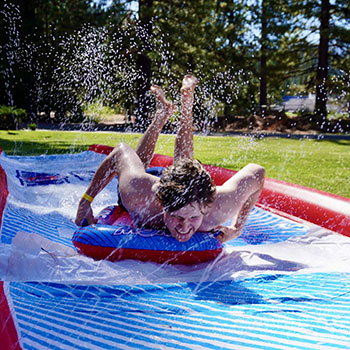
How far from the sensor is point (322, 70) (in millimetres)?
14703

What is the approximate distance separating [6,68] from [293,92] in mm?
10474

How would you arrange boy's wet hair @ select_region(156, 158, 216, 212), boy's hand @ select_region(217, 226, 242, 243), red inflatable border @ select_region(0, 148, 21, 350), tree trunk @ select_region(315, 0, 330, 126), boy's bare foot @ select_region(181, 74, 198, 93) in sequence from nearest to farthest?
red inflatable border @ select_region(0, 148, 21, 350)
boy's wet hair @ select_region(156, 158, 216, 212)
boy's hand @ select_region(217, 226, 242, 243)
boy's bare foot @ select_region(181, 74, 198, 93)
tree trunk @ select_region(315, 0, 330, 126)

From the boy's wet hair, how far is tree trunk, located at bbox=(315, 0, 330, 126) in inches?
502

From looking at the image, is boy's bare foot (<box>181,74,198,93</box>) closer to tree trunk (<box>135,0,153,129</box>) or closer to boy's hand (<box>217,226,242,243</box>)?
boy's hand (<box>217,226,242,243</box>)

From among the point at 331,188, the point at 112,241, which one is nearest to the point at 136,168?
the point at 112,241

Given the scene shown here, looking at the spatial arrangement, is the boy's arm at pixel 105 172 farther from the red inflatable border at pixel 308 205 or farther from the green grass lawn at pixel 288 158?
the green grass lawn at pixel 288 158

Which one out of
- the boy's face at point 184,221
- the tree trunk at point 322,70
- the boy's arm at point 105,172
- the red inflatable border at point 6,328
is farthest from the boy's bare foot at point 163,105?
the tree trunk at point 322,70

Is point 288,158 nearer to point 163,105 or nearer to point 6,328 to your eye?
point 163,105

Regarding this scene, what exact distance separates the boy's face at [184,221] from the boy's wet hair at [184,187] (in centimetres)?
3

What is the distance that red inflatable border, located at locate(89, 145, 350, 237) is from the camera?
2928mm

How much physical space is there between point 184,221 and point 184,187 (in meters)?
0.18

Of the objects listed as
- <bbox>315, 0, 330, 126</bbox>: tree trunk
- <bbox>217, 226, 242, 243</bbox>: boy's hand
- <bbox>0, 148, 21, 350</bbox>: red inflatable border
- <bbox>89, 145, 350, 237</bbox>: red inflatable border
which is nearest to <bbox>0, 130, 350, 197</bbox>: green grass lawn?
<bbox>89, 145, 350, 237</bbox>: red inflatable border

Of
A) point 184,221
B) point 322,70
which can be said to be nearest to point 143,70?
point 322,70

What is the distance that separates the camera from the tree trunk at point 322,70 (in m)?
14.0
